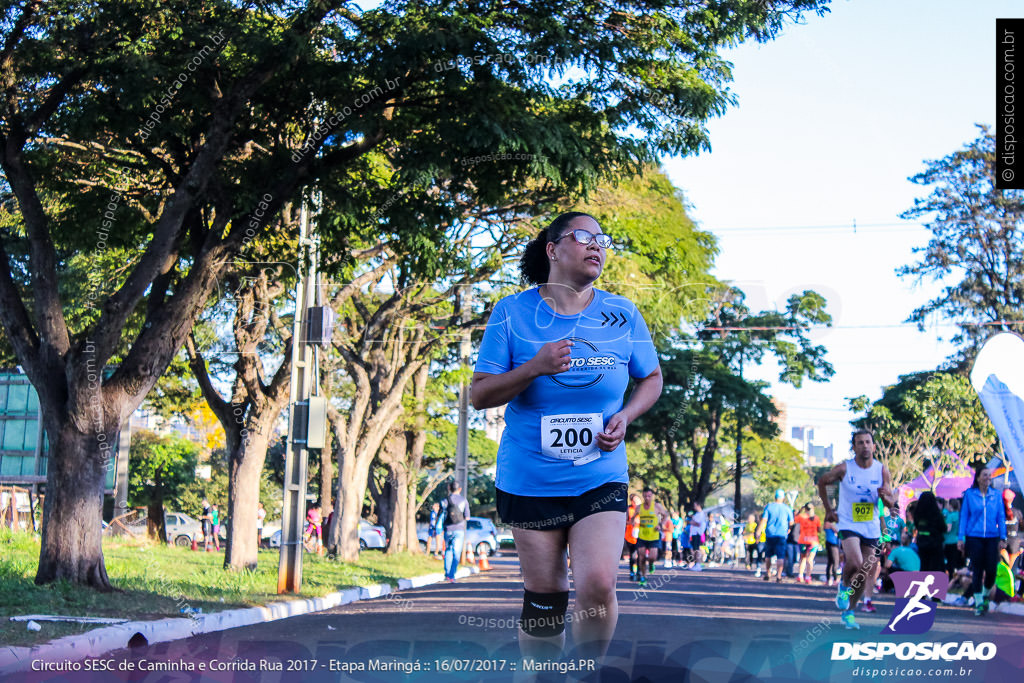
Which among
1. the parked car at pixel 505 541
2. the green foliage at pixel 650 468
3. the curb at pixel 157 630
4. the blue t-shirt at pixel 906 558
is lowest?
the parked car at pixel 505 541

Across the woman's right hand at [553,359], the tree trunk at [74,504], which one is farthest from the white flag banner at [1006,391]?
the tree trunk at [74,504]

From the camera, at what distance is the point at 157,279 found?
41.9ft

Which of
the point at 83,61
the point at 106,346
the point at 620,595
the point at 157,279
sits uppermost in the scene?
the point at 83,61

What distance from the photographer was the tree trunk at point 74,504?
1150 cm

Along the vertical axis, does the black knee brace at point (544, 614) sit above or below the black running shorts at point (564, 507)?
below

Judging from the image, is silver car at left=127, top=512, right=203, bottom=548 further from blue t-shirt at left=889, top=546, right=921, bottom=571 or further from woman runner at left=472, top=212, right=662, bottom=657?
woman runner at left=472, top=212, right=662, bottom=657

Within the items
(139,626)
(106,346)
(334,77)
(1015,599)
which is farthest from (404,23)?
(1015,599)

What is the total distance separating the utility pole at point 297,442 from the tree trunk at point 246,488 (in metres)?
4.46

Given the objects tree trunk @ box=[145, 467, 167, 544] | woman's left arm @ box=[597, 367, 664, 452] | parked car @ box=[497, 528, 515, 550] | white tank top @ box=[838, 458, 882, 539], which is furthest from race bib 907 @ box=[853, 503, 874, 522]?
parked car @ box=[497, 528, 515, 550]

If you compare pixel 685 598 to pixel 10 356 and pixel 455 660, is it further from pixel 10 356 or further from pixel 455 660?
pixel 10 356

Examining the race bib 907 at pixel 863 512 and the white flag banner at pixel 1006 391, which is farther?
the race bib 907 at pixel 863 512

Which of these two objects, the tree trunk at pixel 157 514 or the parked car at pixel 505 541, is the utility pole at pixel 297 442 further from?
the parked car at pixel 505 541

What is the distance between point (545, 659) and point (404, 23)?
854cm

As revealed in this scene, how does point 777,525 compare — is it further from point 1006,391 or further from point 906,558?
point 1006,391
